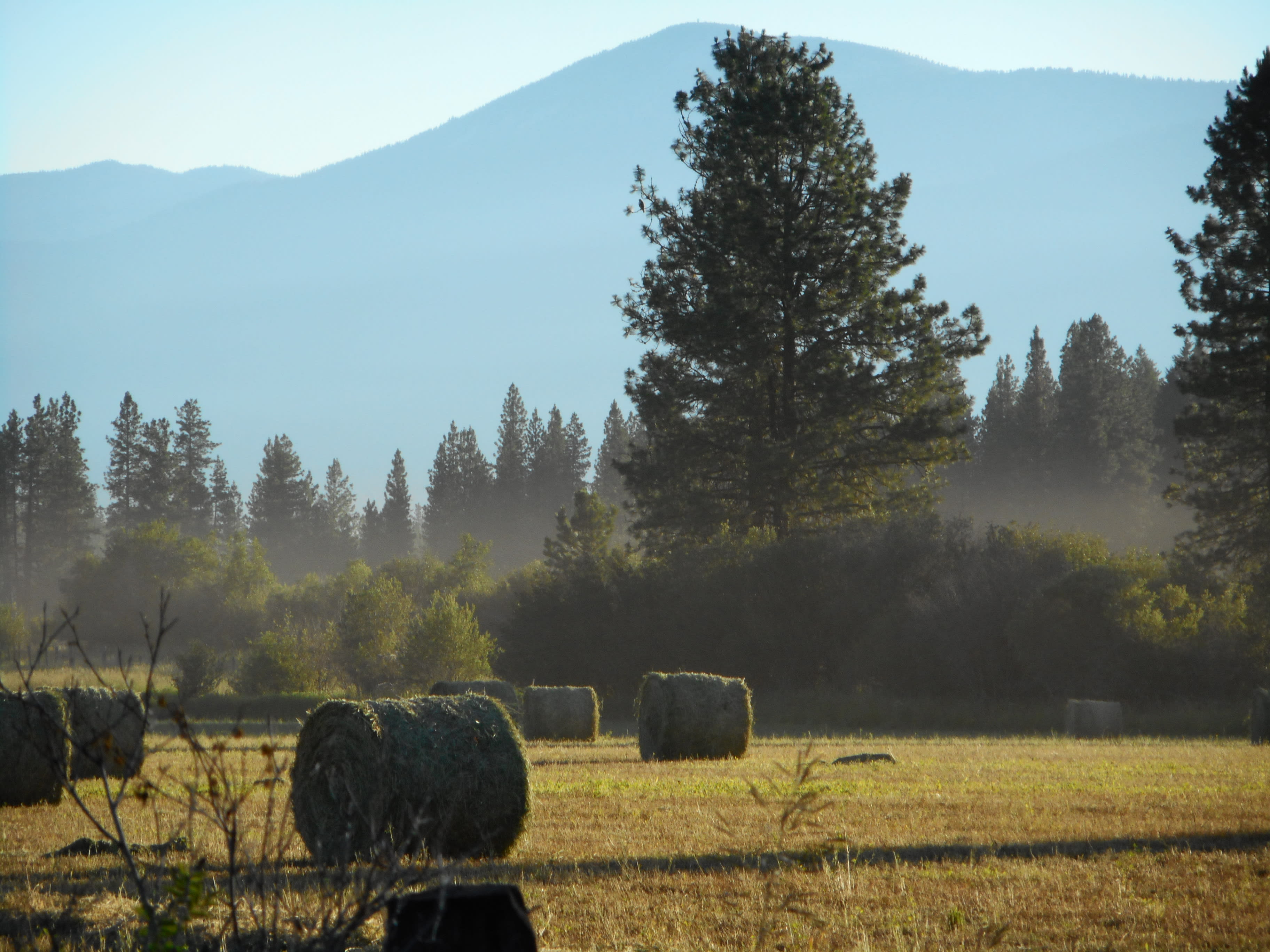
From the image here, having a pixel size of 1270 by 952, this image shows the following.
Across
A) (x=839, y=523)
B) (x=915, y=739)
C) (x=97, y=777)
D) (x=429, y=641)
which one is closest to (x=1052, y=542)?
(x=839, y=523)

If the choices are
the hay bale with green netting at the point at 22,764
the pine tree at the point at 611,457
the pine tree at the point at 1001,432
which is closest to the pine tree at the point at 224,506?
the pine tree at the point at 611,457

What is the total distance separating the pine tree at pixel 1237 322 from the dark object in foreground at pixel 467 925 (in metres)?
33.0

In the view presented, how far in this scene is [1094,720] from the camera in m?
24.1

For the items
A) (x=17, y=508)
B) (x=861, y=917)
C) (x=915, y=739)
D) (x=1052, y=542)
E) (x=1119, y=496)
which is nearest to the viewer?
(x=861, y=917)

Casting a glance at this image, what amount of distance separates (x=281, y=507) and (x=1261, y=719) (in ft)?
378

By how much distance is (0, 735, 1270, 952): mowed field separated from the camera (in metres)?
6.03

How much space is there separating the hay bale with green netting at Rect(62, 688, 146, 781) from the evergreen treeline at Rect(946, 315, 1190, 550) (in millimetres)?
65884

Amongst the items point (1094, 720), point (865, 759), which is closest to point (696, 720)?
point (865, 759)

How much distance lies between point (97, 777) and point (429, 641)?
81.5 feet

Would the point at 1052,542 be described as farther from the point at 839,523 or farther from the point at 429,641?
the point at 429,641

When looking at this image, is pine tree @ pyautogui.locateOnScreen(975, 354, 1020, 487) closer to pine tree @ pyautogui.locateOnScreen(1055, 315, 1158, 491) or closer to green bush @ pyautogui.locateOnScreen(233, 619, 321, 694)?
pine tree @ pyautogui.locateOnScreen(1055, 315, 1158, 491)

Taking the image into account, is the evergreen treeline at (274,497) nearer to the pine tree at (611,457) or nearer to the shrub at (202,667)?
the pine tree at (611,457)

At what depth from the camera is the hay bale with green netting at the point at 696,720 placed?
62.6 ft

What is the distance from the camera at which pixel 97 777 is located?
16.1 m
